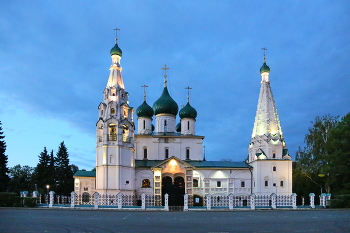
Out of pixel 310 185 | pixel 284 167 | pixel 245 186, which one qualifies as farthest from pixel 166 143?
pixel 310 185

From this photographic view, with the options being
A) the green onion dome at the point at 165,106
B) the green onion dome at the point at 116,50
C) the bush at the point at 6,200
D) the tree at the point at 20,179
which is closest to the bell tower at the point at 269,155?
the green onion dome at the point at 165,106

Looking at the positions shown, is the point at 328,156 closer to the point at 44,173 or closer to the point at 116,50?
the point at 116,50

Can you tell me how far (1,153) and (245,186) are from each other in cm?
2967

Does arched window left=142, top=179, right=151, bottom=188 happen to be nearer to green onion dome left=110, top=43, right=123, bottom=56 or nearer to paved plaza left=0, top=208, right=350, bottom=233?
green onion dome left=110, top=43, right=123, bottom=56

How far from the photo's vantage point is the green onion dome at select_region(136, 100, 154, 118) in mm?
49062

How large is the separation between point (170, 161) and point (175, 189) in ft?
11.0

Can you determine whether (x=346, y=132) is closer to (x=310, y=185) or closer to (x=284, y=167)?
(x=284, y=167)

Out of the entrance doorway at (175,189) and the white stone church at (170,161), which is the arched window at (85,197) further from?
the entrance doorway at (175,189)

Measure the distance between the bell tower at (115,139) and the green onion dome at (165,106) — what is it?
723 cm

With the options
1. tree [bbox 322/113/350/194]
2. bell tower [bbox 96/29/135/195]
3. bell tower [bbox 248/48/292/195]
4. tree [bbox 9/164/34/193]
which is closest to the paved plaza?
bell tower [bbox 96/29/135/195]

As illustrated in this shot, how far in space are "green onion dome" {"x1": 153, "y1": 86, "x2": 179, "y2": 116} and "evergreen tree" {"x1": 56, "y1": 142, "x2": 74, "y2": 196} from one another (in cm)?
1987

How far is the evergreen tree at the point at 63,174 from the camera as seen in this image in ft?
188

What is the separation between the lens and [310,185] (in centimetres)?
4656

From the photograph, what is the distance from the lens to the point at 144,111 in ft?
161
